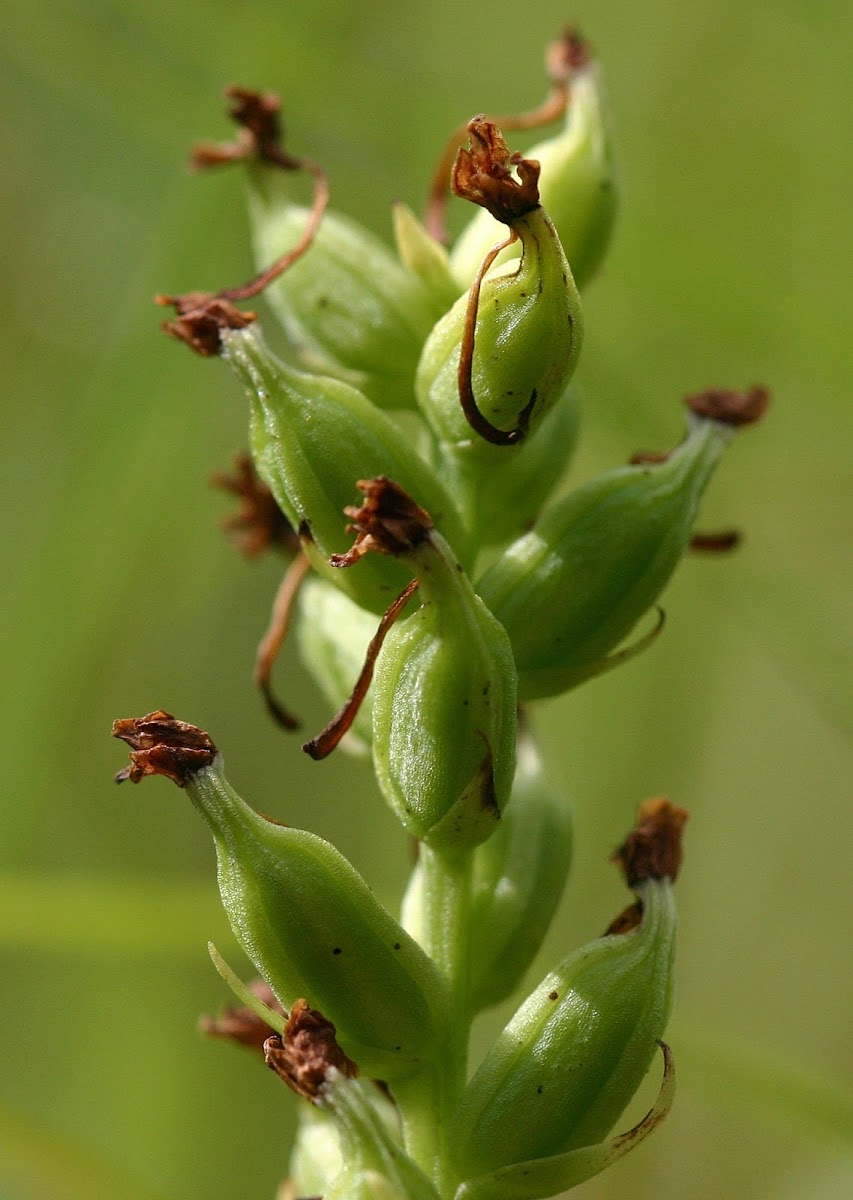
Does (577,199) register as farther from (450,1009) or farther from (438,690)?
(450,1009)

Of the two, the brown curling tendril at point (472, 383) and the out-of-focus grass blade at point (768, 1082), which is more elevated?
the brown curling tendril at point (472, 383)

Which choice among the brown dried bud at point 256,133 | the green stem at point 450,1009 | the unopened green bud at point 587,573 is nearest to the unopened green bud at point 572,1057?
the green stem at point 450,1009

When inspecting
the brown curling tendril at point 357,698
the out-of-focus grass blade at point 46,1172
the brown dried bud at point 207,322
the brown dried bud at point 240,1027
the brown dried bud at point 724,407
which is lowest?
the out-of-focus grass blade at point 46,1172

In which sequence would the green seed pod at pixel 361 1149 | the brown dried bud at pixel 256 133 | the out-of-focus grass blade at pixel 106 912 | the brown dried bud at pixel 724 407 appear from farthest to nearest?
the out-of-focus grass blade at pixel 106 912 < the brown dried bud at pixel 256 133 < the brown dried bud at pixel 724 407 < the green seed pod at pixel 361 1149

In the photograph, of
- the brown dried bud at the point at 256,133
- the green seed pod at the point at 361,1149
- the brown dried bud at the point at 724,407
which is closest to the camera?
the green seed pod at the point at 361,1149

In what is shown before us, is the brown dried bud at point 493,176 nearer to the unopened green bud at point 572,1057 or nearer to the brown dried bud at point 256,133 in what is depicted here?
the brown dried bud at point 256,133

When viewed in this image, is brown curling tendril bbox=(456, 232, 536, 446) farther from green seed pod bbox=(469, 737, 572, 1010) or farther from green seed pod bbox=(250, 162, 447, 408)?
green seed pod bbox=(469, 737, 572, 1010)

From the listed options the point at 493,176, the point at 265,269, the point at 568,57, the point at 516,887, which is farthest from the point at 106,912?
the point at 568,57

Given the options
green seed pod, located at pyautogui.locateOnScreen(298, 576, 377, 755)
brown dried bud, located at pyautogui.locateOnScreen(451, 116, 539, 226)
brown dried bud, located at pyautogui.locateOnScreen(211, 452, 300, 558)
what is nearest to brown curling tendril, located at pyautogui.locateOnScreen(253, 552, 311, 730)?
green seed pod, located at pyautogui.locateOnScreen(298, 576, 377, 755)
